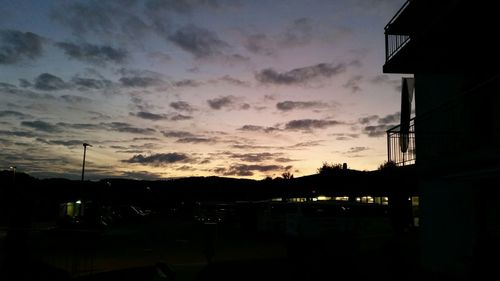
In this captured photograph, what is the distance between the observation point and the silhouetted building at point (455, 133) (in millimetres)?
10211

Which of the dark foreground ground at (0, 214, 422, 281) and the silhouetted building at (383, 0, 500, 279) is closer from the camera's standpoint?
the silhouetted building at (383, 0, 500, 279)

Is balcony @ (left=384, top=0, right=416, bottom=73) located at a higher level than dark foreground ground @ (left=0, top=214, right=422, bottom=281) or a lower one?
higher

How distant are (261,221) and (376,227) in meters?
17.4

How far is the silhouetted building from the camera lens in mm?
10211

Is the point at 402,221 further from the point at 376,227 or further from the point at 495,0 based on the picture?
the point at 495,0

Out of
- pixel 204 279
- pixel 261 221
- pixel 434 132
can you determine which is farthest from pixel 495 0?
pixel 261 221

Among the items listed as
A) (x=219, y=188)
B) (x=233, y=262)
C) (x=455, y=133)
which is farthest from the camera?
(x=219, y=188)

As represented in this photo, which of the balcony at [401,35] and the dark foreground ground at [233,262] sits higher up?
the balcony at [401,35]

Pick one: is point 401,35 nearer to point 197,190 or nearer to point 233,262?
point 233,262

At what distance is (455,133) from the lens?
1138 centimetres

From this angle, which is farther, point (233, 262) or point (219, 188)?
point (219, 188)

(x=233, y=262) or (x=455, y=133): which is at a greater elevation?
(x=455, y=133)

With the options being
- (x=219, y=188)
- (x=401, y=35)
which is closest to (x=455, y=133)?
(x=401, y=35)

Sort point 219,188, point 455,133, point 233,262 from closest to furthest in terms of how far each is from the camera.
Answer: point 455,133, point 233,262, point 219,188
